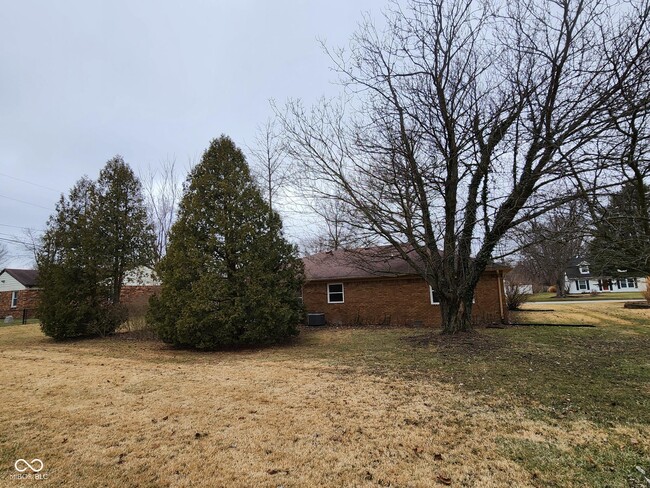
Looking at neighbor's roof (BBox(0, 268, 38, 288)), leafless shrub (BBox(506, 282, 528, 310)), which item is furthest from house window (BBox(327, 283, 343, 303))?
neighbor's roof (BBox(0, 268, 38, 288))

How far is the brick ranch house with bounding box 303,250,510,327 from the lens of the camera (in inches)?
611

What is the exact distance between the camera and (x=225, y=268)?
10984 mm

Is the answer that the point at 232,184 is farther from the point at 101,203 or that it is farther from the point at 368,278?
the point at 368,278

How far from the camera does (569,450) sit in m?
3.68

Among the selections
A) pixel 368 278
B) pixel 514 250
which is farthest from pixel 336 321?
pixel 514 250

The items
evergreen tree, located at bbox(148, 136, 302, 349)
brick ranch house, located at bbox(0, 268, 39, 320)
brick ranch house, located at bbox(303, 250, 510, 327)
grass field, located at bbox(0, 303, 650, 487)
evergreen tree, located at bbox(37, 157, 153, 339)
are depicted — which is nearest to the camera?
grass field, located at bbox(0, 303, 650, 487)

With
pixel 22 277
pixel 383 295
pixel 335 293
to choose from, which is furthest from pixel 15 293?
pixel 383 295

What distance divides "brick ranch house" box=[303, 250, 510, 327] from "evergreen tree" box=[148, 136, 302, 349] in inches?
181

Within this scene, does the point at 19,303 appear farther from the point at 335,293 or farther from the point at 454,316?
the point at 454,316

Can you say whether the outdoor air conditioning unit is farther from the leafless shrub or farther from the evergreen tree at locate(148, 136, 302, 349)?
the leafless shrub

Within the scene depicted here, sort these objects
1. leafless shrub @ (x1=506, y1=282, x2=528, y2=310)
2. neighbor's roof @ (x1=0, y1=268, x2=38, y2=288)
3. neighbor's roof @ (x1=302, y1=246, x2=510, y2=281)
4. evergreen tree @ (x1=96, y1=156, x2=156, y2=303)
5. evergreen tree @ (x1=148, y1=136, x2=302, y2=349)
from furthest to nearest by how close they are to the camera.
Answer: neighbor's roof @ (x1=0, y1=268, x2=38, y2=288)
leafless shrub @ (x1=506, y1=282, x2=528, y2=310)
neighbor's roof @ (x1=302, y1=246, x2=510, y2=281)
evergreen tree @ (x1=96, y1=156, x2=156, y2=303)
evergreen tree @ (x1=148, y1=136, x2=302, y2=349)

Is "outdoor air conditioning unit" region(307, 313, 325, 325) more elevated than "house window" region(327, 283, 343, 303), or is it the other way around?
"house window" region(327, 283, 343, 303)

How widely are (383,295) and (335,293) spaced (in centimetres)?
239

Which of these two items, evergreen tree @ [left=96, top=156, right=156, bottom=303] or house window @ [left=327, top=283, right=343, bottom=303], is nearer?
evergreen tree @ [left=96, top=156, right=156, bottom=303]
